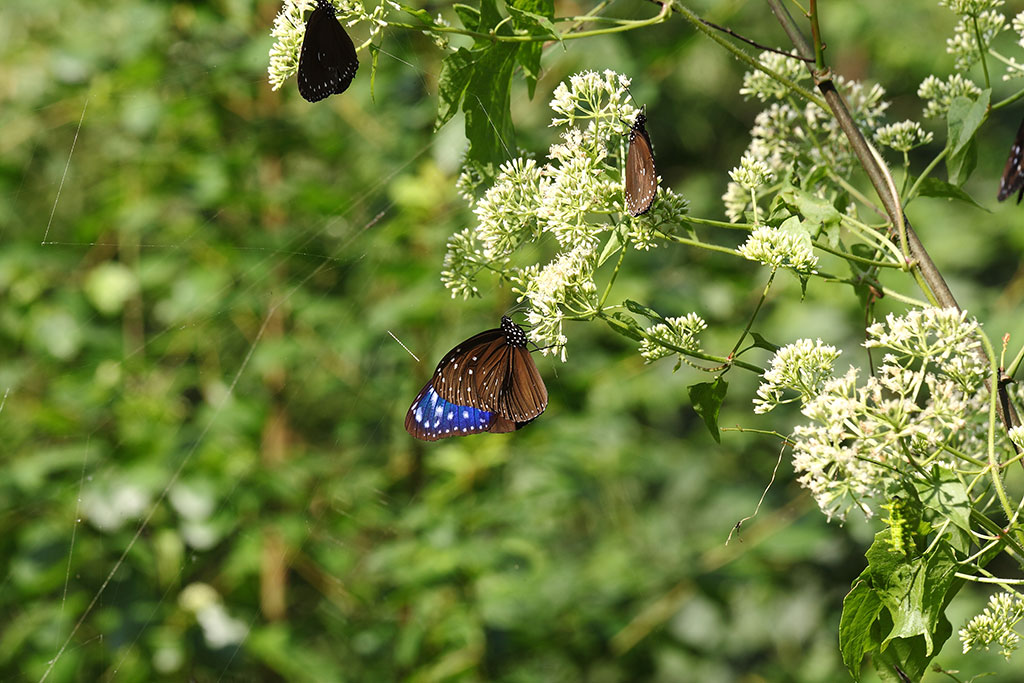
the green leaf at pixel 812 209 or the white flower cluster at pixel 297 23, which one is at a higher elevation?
the white flower cluster at pixel 297 23

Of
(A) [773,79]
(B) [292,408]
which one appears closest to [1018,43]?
(A) [773,79]

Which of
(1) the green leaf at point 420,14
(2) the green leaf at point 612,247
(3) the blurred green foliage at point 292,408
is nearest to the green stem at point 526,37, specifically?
(1) the green leaf at point 420,14

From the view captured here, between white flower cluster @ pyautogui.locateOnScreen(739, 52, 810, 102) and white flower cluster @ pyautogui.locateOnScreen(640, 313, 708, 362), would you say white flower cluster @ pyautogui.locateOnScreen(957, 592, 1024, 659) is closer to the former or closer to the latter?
white flower cluster @ pyautogui.locateOnScreen(640, 313, 708, 362)

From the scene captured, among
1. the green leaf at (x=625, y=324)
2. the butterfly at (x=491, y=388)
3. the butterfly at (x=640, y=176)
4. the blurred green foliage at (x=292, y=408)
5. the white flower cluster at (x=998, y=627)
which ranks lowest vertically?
the blurred green foliage at (x=292, y=408)

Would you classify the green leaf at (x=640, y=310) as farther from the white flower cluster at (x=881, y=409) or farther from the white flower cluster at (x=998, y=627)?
the white flower cluster at (x=998, y=627)

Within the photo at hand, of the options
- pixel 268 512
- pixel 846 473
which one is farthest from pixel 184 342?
pixel 846 473

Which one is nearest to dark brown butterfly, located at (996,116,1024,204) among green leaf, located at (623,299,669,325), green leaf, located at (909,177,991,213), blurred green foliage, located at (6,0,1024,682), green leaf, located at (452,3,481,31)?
green leaf, located at (909,177,991,213)

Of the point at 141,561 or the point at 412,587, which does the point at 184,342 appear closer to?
the point at 141,561

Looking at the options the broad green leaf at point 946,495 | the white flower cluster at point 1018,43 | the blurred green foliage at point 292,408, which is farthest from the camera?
the blurred green foliage at point 292,408
